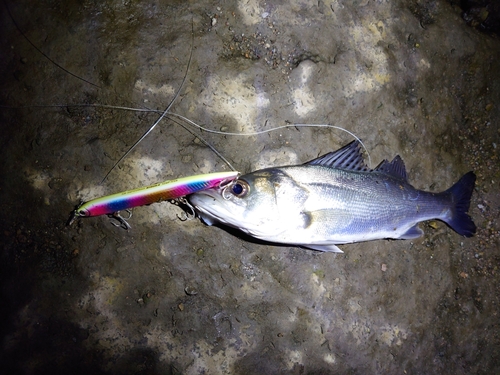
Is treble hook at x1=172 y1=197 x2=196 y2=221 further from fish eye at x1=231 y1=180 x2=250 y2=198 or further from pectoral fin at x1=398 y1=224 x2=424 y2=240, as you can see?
pectoral fin at x1=398 y1=224 x2=424 y2=240

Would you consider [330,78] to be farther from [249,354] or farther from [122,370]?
[122,370]

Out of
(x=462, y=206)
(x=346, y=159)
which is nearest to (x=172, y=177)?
(x=346, y=159)

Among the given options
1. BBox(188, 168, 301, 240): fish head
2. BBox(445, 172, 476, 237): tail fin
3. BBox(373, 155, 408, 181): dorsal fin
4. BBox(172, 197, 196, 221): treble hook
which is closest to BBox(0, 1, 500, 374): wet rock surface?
BBox(172, 197, 196, 221): treble hook

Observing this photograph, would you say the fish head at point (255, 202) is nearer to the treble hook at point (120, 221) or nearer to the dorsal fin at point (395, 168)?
the treble hook at point (120, 221)

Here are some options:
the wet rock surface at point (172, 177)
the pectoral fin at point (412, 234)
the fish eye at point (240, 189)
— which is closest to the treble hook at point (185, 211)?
the wet rock surface at point (172, 177)

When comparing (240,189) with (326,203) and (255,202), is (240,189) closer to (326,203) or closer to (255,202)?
(255,202)

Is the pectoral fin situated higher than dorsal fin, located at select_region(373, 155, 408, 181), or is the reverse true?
dorsal fin, located at select_region(373, 155, 408, 181)

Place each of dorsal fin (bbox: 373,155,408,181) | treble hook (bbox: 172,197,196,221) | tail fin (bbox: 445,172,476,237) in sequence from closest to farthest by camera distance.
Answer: treble hook (bbox: 172,197,196,221), dorsal fin (bbox: 373,155,408,181), tail fin (bbox: 445,172,476,237)

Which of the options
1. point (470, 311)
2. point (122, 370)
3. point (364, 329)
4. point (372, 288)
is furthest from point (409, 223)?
point (122, 370)
